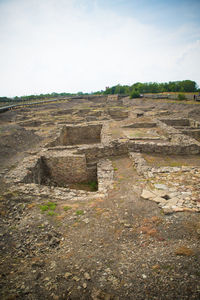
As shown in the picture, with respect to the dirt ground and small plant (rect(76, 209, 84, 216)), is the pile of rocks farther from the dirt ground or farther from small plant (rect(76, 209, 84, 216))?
small plant (rect(76, 209, 84, 216))

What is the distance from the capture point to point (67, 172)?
863 centimetres

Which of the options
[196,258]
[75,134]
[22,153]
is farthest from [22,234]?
[75,134]

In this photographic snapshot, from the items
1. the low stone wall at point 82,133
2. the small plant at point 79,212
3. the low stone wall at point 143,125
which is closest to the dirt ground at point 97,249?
the small plant at point 79,212

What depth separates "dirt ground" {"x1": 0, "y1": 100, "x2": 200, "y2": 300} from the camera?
264 cm

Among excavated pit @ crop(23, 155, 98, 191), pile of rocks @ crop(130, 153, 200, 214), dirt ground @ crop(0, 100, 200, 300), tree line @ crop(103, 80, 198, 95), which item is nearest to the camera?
dirt ground @ crop(0, 100, 200, 300)

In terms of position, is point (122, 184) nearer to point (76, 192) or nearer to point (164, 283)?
point (76, 192)

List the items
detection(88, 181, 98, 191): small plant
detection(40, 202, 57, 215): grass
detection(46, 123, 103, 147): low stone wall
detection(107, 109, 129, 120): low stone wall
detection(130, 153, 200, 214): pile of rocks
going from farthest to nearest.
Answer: detection(107, 109, 129, 120): low stone wall < detection(46, 123, 103, 147): low stone wall < detection(88, 181, 98, 191): small plant < detection(40, 202, 57, 215): grass < detection(130, 153, 200, 214): pile of rocks

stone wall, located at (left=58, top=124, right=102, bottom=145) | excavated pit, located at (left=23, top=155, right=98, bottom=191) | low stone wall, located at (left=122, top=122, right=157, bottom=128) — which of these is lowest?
excavated pit, located at (left=23, top=155, right=98, bottom=191)

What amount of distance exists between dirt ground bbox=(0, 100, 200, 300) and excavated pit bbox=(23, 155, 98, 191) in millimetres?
2992

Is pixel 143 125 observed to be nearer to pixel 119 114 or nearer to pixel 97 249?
pixel 119 114

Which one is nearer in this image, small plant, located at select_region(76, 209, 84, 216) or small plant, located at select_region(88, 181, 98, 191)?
small plant, located at select_region(76, 209, 84, 216)

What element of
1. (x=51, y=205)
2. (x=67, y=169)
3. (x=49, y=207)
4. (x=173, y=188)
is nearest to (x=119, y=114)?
(x=67, y=169)

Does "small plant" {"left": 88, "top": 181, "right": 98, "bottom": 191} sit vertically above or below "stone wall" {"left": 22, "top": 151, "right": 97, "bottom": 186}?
below

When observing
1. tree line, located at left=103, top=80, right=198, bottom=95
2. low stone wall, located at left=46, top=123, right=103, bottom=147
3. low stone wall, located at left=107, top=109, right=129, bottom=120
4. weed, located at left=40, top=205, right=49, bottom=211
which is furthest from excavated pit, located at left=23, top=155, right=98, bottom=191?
tree line, located at left=103, top=80, right=198, bottom=95
